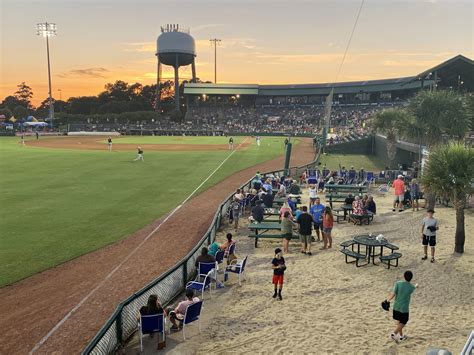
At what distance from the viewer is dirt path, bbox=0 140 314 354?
30.5 ft

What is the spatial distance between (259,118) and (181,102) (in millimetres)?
30809

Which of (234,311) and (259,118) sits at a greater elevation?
(259,118)

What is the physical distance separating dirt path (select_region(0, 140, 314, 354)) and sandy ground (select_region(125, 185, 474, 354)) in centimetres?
188

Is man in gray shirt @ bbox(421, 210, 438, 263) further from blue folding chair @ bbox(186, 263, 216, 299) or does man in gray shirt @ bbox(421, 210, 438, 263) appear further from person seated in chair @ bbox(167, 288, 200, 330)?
person seated in chair @ bbox(167, 288, 200, 330)

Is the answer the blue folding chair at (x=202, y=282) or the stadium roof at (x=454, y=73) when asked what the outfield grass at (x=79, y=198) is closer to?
the blue folding chair at (x=202, y=282)

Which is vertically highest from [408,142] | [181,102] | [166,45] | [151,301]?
[166,45]

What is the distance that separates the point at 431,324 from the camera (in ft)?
31.1

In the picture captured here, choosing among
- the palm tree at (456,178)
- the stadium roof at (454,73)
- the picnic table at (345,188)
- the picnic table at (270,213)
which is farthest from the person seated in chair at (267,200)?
the stadium roof at (454,73)

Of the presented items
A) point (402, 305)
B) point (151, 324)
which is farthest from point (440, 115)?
point (151, 324)

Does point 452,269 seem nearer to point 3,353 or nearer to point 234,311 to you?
point 234,311

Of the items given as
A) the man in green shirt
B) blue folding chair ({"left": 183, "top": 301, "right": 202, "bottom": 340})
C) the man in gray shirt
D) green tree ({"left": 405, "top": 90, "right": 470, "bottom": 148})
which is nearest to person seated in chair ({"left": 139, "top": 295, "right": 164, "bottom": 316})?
blue folding chair ({"left": 183, "top": 301, "right": 202, "bottom": 340})

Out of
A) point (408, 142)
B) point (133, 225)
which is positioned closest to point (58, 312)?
point (133, 225)

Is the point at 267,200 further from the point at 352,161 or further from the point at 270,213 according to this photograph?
the point at 352,161

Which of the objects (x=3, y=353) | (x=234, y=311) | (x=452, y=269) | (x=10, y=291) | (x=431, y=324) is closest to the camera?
(x=3, y=353)
